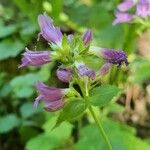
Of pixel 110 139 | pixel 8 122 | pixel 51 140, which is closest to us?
Result: pixel 110 139

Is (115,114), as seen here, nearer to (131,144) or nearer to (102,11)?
(102,11)

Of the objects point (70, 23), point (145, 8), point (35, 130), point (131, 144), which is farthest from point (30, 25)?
point (131, 144)

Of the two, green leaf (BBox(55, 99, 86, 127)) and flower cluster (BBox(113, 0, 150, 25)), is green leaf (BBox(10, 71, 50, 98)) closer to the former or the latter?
flower cluster (BBox(113, 0, 150, 25))

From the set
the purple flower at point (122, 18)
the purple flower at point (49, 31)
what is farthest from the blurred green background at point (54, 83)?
the purple flower at point (49, 31)

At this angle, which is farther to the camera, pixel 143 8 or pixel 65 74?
pixel 143 8

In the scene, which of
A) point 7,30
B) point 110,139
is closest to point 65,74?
point 110,139

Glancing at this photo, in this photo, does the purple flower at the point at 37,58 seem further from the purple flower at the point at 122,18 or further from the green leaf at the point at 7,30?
the green leaf at the point at 7,30

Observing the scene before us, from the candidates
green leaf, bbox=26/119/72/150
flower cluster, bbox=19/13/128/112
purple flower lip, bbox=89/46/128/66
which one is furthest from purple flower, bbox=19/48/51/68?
green leaf, bbox=26/119/72/150

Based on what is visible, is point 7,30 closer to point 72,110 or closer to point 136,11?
point 136,11
